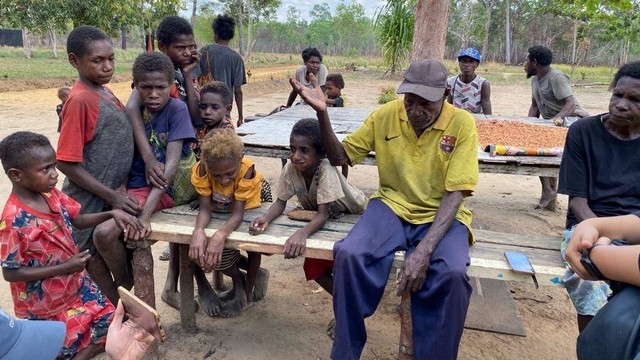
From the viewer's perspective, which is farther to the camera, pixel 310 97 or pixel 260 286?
pixel 260 286

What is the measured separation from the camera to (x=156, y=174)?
9.32 ft

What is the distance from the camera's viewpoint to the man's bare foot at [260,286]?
352 centimetres

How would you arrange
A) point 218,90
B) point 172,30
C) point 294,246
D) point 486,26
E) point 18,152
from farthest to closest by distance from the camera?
point 486,26 < point 172,30 < point 218,90 < point 294,246 < point 18,152

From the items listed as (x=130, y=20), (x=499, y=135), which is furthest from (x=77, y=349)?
(x=130, y=20)

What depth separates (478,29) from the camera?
4300 centimetres

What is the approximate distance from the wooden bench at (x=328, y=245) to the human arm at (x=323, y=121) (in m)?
0.41

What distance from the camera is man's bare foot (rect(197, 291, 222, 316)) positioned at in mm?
3307

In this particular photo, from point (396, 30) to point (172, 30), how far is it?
51.1 feet

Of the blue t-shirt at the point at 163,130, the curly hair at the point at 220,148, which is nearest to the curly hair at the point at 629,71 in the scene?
the curly hair at the point at 220,148

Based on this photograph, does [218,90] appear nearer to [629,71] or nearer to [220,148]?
[220,148]

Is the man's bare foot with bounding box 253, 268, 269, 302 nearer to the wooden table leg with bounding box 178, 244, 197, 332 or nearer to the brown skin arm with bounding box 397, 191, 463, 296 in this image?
the wooden table leg with bounding box 178, 244, 197, 332

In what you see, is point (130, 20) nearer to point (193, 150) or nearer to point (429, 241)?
point (193, 150)

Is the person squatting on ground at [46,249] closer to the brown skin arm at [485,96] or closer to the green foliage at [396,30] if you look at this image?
the brown skin arm at [485,96]

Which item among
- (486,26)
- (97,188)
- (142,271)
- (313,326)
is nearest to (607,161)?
(313,326)
